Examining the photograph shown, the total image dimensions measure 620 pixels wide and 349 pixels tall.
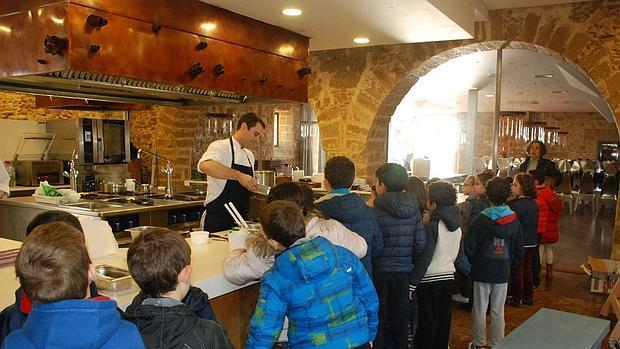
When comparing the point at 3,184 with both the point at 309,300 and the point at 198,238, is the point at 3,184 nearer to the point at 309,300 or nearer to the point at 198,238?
the point at 198,238

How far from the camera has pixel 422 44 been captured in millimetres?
6090

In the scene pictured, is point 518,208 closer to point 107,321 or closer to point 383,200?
point 383,200

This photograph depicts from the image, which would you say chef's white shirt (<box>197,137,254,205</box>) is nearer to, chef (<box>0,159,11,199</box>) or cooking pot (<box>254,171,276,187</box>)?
cooking pot (<box>254,171,276,187</box>)

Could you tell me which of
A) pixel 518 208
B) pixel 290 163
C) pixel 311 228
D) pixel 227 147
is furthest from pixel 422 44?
pixel 290 163

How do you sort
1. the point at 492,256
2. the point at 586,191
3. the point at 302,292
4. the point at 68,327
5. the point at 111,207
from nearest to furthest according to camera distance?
the point at 68,327 < the point at 302,292 < the point at 492,256 < the point at 111,207 < the point at 586,191

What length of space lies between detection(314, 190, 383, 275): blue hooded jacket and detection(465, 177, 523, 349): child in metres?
1.08

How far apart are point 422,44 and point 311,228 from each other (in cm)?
432

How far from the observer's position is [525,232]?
15.8 ft

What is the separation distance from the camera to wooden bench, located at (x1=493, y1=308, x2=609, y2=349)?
2.24m

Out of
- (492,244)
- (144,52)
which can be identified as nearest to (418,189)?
(492,244)

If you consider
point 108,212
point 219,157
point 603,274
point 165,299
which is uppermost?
point 219,157

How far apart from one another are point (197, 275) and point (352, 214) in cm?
92

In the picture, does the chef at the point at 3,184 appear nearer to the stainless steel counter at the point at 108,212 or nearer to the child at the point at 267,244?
the stainless steel counter at the point at 108,212

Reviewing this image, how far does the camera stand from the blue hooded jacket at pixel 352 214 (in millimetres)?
2865
